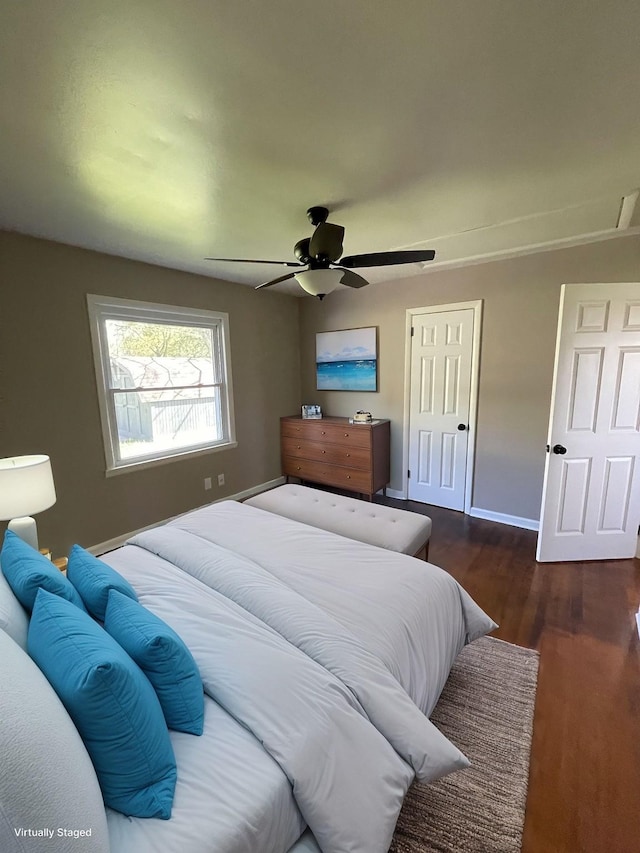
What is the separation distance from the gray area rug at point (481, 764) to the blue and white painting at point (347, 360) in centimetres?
286

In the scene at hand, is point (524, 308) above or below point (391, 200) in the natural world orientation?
below

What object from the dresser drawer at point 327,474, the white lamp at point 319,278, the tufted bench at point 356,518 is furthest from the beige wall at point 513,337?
the white lamp at point 319,278

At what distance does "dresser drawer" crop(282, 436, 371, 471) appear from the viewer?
380cm

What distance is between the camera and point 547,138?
1526 millimetres

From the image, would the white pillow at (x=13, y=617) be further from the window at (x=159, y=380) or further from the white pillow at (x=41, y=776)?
the window at (x=159, y=380)

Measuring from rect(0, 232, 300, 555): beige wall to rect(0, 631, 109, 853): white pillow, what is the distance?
2370 millimetres

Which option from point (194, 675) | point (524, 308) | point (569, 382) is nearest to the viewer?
point (194, 675)

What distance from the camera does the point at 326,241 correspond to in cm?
190

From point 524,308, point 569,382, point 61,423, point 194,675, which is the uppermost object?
point 524,308

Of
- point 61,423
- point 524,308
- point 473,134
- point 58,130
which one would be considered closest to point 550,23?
point 473,134

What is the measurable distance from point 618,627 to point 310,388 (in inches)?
142

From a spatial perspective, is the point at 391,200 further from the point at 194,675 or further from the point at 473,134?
the point at 194,675

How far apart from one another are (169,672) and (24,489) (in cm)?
139

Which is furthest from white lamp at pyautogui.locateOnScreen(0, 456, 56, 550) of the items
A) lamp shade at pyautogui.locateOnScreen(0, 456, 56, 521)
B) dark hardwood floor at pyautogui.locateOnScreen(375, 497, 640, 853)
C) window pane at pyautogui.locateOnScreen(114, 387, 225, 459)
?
dark hardwood floor at pyautogui.locateOnScreen(375, 497, 640, 853)
